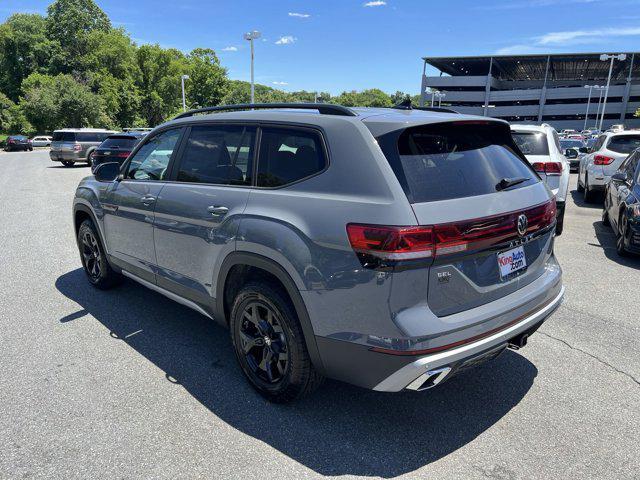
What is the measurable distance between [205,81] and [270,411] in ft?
268

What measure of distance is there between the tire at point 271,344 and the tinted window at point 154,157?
1.51m

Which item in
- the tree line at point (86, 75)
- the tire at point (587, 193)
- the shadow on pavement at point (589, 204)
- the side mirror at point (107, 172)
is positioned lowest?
the shadow on pavement at point (589, 204)

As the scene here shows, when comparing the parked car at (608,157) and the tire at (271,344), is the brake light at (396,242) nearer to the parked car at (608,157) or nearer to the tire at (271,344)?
the tire at (271,344)

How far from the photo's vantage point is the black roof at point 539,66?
75.8 m

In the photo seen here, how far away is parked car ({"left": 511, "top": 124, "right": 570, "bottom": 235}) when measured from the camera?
7.26 metres

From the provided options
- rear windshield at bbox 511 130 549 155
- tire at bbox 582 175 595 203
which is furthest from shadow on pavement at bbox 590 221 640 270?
tire at bbox 582 175 595 203

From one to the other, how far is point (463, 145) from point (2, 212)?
10741 millimetres

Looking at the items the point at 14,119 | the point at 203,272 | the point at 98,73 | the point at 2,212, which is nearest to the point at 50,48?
the point at 98,73

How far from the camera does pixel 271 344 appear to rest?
287 cm

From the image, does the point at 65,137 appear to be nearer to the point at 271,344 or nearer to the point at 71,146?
the point at 71,146

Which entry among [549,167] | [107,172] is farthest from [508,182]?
[549,167]

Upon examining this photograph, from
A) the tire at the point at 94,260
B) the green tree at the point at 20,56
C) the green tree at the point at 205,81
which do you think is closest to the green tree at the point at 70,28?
the green tree at the point at 20,56

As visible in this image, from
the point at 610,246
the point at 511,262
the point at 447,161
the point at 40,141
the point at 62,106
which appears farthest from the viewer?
the point at 62,106

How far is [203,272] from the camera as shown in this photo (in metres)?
3.26
